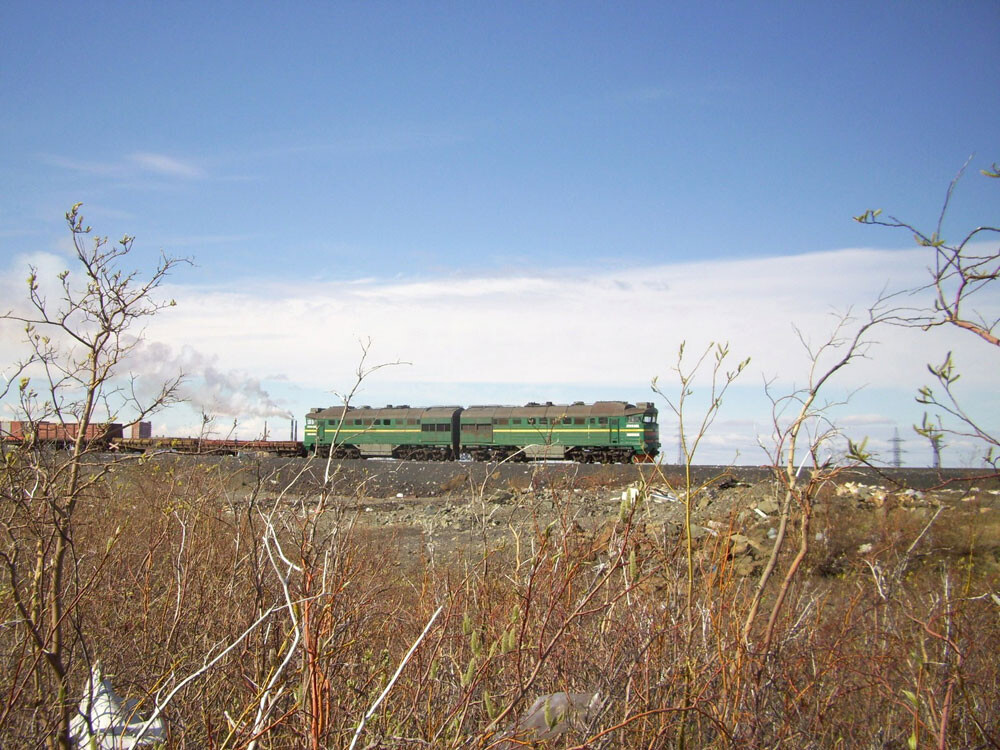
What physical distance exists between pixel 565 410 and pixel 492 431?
5905mm

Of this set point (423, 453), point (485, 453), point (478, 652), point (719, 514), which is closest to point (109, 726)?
point (478, 652)

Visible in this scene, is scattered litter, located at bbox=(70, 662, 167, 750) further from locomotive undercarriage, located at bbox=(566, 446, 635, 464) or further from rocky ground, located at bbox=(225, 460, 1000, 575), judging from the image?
locomotive undercarriage, located at bbox=(566, 446, 635, 464)

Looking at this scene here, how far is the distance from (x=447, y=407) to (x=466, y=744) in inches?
1559

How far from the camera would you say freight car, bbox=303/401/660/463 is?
1441 inches

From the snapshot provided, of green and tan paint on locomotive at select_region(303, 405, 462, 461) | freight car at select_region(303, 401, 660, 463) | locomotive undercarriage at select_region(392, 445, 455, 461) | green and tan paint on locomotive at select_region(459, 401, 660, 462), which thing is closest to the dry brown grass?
freight car at select_region(303, 401, 660, 463)

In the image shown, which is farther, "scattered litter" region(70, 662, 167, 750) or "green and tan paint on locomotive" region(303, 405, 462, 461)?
"green and tan paint on locomotive" region(303, 405, 462, 461)

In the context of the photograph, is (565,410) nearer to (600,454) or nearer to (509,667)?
(600,454)

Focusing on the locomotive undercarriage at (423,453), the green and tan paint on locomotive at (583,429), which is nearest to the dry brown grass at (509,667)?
the green and tan paint on locomotive at (583,429)

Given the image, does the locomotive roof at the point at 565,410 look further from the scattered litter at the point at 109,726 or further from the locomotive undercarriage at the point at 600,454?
the scattered litter at the point at 109,726

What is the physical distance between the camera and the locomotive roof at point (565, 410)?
121 feet

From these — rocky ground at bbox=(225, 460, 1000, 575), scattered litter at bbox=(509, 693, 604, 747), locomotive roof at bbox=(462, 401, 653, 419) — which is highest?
locomotive roof at bbox=(462, 401, 653, 419)

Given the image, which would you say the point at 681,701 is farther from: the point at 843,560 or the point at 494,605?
the point at 843,560

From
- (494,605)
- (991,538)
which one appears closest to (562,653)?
(494,605)

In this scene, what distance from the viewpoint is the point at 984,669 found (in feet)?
19.0
